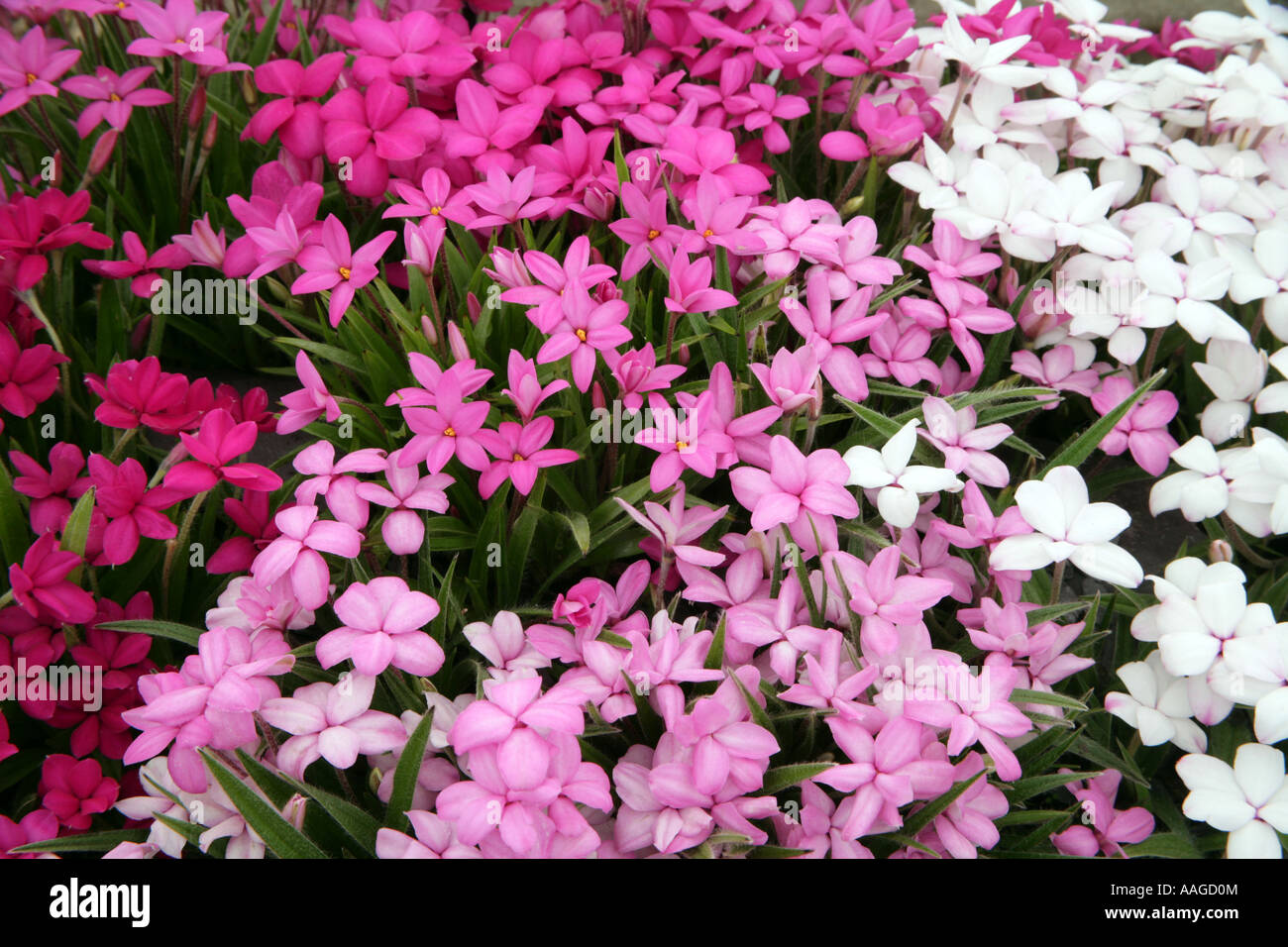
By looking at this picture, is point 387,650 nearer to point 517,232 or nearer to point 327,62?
point 517,232

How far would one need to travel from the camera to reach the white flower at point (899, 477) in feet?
3.74

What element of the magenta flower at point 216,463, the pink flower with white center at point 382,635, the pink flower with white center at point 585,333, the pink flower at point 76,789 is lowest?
the pink flower at point 76,789

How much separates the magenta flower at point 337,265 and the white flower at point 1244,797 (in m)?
1.20

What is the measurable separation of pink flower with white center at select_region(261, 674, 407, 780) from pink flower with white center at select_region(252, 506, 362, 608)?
11cm

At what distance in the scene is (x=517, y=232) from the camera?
1448 millimetres

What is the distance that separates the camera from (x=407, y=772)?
104cm

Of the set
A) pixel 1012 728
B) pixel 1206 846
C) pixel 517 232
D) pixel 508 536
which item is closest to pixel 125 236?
pixel 517 232

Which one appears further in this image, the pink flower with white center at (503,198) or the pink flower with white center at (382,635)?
the pink flower with white center at (503,198)

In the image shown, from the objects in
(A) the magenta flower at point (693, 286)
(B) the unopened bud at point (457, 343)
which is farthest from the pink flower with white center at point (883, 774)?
(B) the unopened bud at point (457, 343)

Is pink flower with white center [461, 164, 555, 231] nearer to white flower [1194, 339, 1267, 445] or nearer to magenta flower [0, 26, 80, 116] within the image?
magenta flower [0, 26, 80, 116]

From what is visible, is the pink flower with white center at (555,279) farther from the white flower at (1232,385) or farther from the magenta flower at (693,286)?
the white flower at (1232,385)

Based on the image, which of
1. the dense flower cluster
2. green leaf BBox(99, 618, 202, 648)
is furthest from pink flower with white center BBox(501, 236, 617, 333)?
green leaf BBox(99, 618, 202, 648)

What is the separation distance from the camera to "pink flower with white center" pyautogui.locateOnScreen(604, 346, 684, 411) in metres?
1.19

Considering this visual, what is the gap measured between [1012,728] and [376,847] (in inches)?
27.0
